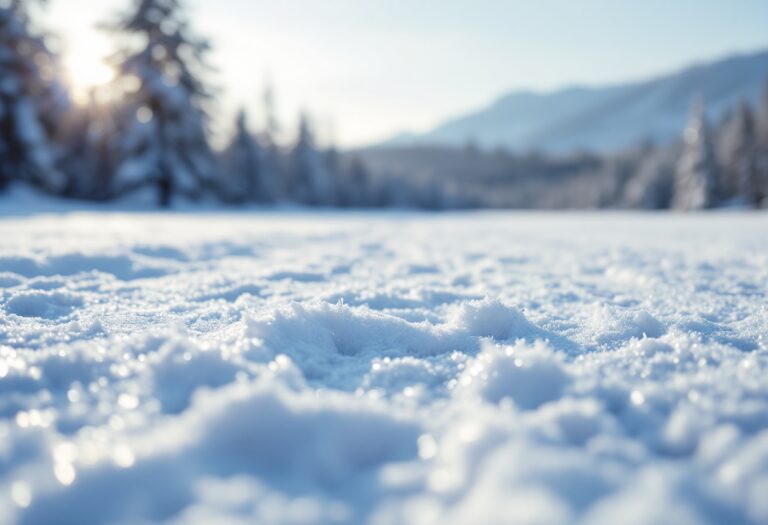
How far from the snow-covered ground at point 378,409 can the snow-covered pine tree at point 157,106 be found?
1503 cm

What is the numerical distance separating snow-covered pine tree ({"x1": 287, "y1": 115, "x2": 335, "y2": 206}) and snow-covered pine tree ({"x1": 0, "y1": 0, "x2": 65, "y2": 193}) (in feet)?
69.8

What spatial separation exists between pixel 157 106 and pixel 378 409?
17992mm

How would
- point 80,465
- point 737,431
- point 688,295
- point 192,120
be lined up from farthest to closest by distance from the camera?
point 192,120 → point 688,295 → point 737,431 → point 80,465

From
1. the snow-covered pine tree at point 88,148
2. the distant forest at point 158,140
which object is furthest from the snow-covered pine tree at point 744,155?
the snow-covered pine tree at point 88,148

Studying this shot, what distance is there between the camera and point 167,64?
17203 millimetres

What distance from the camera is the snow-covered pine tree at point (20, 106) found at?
13.8 m

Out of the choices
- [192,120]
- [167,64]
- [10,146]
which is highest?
[167,64]

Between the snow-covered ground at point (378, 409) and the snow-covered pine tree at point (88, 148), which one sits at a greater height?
the snow-covered pine tree at point (88, 148)

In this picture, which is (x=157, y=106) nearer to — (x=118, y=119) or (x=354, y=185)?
(x=118, y=119)

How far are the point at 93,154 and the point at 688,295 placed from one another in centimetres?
2302

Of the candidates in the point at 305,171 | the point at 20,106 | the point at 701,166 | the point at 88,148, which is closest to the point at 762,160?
the point at 701,166

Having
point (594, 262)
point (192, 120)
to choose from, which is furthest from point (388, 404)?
point (192, 120)

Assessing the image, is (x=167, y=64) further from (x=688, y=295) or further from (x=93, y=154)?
(x=688, y=295)

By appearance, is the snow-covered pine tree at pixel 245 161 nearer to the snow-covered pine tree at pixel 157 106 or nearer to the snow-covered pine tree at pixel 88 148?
the snow-covered pine tree at pixel 88 148
